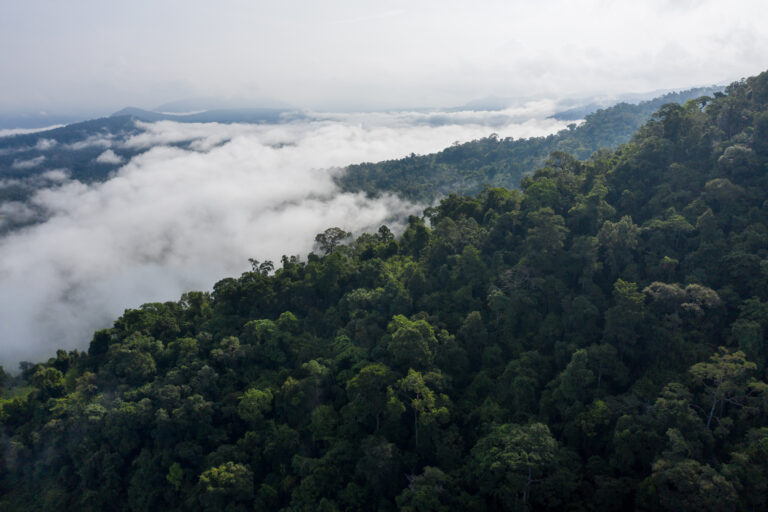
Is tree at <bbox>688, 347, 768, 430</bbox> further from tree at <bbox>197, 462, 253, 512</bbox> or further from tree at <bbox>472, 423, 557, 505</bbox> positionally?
tree at <bbox>197, 462, 253, 512</bbox>

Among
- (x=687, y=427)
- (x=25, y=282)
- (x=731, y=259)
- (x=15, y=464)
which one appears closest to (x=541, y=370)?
(x=687, y=427)

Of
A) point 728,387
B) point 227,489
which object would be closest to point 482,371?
point 728,387

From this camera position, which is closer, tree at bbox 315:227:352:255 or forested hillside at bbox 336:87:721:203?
tree at bbox 315:227:352:255

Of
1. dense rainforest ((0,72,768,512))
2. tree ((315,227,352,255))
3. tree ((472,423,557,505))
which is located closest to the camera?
tree ((472,423,557,505))

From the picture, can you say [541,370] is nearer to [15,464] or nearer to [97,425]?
[97,425]

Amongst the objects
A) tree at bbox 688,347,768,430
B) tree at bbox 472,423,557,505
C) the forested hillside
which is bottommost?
tree at bbox 472,423,557,505

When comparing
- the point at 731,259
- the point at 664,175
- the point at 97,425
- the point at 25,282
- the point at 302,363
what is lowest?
the point at 25,282

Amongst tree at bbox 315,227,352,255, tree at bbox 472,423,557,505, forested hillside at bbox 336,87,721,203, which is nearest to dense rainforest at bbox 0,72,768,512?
tree at bbox 472,423,557,505
